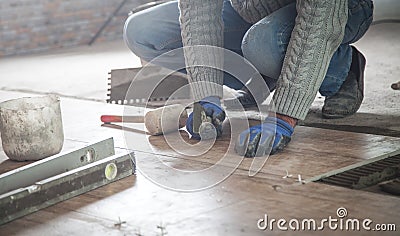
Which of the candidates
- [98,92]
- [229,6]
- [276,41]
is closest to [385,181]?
[276,41]

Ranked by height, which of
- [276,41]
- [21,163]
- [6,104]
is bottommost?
[21,163]

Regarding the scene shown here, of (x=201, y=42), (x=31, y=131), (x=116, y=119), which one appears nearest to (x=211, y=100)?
(x=201, y=42)

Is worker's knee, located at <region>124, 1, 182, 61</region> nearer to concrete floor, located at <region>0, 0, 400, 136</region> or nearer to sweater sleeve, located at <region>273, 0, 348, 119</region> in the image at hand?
concrete floor, located at <region>0, 0, 400, 136</region>

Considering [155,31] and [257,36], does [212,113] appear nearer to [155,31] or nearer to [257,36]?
[257,36]

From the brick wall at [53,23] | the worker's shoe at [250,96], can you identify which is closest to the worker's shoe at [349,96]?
the worker's shoe at [250,96]

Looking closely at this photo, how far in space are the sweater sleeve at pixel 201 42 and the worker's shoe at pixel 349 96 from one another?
458 millimetres

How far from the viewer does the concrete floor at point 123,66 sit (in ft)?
8.15

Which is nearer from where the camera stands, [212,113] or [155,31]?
[212,113]

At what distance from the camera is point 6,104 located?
7.07 feet

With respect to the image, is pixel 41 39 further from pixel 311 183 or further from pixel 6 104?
pixel 311 183

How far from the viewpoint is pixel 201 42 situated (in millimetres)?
2312

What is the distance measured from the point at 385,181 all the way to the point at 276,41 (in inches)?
24.4

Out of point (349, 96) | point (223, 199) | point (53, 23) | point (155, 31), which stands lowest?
→ point (223, 199)

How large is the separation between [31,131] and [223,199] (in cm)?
70
